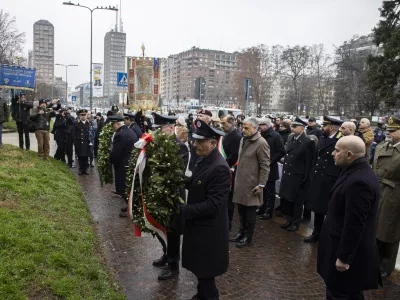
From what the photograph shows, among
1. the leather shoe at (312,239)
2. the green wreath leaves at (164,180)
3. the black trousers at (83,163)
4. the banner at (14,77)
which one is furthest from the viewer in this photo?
the banner at (14,77)

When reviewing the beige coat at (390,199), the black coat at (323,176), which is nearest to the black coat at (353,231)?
the beige coat at (390,199)

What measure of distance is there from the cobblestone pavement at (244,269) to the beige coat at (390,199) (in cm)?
75

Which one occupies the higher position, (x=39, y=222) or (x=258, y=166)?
(x=258, y=166)

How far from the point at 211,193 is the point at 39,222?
143 inches

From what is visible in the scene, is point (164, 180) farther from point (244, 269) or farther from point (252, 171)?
point (252, 171)

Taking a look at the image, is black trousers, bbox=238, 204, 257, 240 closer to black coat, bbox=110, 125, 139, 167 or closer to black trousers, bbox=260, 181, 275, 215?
black trousers, bbox=260, 181, 275, 215

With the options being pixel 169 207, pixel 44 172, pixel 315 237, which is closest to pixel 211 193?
pixel 169 207

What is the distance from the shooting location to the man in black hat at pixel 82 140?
1220 cm

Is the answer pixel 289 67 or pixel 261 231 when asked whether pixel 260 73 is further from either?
pixel 261 231

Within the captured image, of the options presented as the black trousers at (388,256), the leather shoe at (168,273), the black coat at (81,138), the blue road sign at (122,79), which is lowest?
the leather shoe at (168,273)

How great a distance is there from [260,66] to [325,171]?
61.4m

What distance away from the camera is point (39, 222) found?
584 centimetres

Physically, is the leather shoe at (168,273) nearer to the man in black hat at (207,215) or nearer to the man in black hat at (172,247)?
the man in black hat at (172,247)

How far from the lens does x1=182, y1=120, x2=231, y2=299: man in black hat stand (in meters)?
3.62
